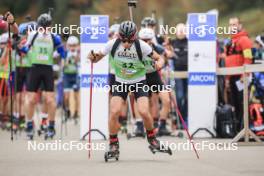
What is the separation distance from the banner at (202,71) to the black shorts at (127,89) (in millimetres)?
4349

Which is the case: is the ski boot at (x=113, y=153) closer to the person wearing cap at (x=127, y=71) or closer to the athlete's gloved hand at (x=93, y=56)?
the person wearing cap at (x=127, y=71)

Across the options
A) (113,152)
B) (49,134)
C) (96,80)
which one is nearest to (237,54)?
(96,80)

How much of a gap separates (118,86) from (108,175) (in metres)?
2.81

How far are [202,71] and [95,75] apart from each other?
2.41 meters

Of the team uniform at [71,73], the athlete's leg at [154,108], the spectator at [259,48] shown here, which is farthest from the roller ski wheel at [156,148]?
the team uniform at [71,73]

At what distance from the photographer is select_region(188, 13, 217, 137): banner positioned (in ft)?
59.2

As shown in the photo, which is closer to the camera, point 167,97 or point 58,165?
point 58,165

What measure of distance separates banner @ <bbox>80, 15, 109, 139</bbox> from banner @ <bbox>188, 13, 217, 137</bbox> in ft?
6.36

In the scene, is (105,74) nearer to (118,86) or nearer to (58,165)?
(118,86)

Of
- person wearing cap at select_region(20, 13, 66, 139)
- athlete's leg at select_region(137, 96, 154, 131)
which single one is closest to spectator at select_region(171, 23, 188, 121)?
person wearing cap at select_region(20, 13, 66, 139)

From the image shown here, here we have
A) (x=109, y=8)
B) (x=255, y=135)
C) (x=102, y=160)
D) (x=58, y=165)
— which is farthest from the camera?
(x=109, y=8)

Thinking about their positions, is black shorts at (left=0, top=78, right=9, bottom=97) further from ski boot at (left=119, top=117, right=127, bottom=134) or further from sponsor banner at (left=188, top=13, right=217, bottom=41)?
sponsor banner at (left=188, top=13, right=217, bottom=41)

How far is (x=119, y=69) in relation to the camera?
14016 millimetres

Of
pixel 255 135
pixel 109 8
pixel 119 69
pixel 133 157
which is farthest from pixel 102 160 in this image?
pixel 109 8
